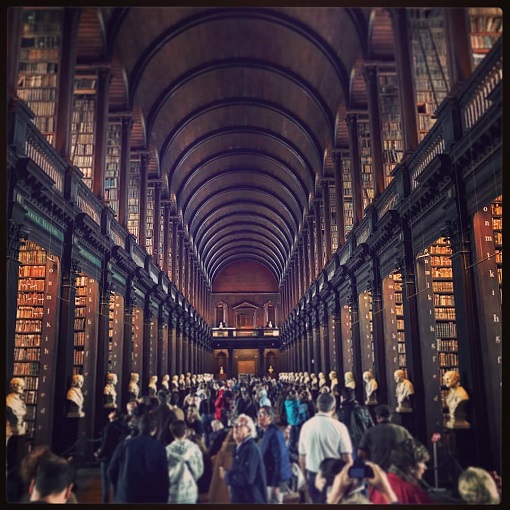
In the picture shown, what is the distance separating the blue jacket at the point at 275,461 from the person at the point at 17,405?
2316 millimetres

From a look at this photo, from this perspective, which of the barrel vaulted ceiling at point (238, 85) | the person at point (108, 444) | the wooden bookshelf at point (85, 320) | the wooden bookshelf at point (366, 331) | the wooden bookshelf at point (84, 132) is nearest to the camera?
the person at point (108, 444)

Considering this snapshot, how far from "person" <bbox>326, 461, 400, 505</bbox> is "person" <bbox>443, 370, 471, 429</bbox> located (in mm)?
2059

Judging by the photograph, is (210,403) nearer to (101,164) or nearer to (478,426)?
(478,426)

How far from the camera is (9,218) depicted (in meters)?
5.94

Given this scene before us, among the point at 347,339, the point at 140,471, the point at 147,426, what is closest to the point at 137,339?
the point at 347,339

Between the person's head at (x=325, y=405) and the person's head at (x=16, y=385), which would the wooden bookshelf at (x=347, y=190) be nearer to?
the person's head at (x=325, y=405)

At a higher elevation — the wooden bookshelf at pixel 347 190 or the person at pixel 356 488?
the wooden bookshelf at pixel 347 190

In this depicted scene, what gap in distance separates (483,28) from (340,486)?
4922mm

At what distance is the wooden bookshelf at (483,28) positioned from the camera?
519 cm

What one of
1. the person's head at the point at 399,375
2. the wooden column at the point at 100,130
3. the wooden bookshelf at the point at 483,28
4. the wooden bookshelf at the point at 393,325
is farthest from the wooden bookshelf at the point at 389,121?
the wooden column at the point at 100,130

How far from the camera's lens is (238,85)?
17156 millimetres

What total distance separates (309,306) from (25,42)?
16.2 metres

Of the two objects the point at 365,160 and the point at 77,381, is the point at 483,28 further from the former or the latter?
the point at 365,160

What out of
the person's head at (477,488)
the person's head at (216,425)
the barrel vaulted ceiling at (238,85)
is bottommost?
the person's head at (477,488)
